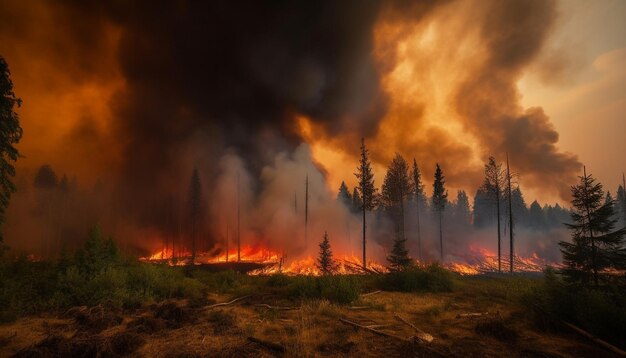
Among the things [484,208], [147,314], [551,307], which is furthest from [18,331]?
[484,208]

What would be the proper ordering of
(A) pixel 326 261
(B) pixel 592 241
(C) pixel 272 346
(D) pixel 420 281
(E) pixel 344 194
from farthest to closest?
(E) pixel 344 194 → (A) pixel 326 261 → (D) pixel 420 281 → (B) pixel 592 241 → (C) pixel 272 346

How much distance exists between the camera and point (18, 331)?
10398 millimetres

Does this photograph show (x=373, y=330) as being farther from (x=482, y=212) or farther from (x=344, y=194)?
(x=482, y=212)

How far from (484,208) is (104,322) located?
95.3 metres

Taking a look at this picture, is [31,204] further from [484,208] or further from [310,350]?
[484,208]

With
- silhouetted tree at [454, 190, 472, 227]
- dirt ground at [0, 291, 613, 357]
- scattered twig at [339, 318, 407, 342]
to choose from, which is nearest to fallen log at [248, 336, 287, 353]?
dirt ground at [0, 291, 613, 357]

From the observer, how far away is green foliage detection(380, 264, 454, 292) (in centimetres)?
1978

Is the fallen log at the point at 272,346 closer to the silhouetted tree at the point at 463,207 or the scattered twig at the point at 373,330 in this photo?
the scattered twig at the point at 373,330

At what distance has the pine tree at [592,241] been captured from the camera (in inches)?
462

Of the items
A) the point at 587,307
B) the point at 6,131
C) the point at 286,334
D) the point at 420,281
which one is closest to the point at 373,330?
the point at 286,334

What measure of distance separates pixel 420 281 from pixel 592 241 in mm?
10526

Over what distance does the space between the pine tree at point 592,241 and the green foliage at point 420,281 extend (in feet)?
27.8

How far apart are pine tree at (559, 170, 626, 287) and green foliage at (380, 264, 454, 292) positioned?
27.8 ft

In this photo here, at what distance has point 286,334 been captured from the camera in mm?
9906
